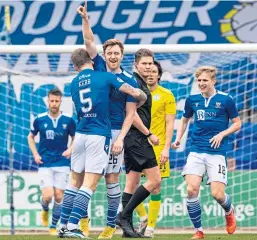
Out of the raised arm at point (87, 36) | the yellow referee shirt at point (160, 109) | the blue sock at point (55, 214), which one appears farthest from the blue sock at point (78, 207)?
the blue sock at point (55, 214)

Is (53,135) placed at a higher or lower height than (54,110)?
lower

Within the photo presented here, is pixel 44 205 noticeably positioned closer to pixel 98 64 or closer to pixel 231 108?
pixel 231 108

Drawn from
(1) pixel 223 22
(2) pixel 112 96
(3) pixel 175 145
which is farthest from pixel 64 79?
(2) pixel 112 96

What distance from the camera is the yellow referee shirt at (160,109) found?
11.8 metres

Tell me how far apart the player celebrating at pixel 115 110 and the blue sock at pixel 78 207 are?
0.52 meters

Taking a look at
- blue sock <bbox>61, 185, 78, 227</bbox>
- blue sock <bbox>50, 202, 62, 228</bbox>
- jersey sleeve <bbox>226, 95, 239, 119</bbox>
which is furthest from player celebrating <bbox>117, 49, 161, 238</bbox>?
blue sock <bbox>50, 202, 62, 228</bbox>

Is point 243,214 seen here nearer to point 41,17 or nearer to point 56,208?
point 56,208

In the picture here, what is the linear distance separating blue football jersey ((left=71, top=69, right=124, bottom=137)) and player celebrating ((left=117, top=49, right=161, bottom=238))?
46.3 inches

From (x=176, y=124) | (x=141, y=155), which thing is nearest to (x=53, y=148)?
(x=176, y=124)

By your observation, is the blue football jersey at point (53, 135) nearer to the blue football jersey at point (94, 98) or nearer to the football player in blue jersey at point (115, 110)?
the football player in blue jersey at point (115, 110)

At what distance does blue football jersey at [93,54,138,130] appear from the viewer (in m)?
9.74

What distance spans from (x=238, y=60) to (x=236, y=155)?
1.48 meters

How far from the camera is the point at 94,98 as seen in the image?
943cm

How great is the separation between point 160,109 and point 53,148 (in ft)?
7.45
